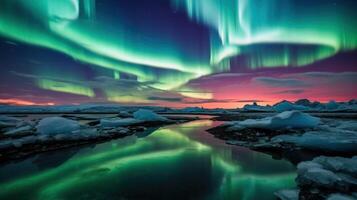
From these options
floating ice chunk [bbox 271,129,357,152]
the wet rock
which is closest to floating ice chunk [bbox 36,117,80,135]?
the wet rock

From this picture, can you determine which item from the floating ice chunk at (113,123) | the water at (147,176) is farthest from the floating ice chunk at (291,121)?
the floating ice chunk at (113,123)

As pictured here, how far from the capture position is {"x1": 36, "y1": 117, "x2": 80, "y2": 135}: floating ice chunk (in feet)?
57.1

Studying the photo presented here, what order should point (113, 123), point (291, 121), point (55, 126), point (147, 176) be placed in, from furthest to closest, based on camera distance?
point (113, 123)
point (291, 121)
point (55, 126)
point (147, 176)

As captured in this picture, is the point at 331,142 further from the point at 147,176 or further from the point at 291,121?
the point at 147,176

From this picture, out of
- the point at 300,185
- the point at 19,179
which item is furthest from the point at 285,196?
the point at 19,179

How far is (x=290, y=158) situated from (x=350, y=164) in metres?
3.95

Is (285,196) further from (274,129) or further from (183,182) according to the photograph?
(274,129)

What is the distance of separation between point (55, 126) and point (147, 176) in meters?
13.3

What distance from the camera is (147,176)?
870 cm

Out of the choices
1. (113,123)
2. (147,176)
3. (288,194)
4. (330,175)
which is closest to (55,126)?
(113,123)

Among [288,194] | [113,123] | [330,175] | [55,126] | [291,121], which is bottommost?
[288,194]

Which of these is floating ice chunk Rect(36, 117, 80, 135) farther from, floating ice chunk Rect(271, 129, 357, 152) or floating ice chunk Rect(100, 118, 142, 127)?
floating ice chunk Rect(271, 129, 357, 152)

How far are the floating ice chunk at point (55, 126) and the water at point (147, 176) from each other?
5213 mm

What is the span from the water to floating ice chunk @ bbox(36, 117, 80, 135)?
521 cm
